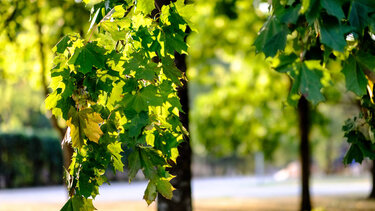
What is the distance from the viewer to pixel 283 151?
43500 mm

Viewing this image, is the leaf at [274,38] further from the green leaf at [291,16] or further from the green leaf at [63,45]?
the green leaf at [63,45]

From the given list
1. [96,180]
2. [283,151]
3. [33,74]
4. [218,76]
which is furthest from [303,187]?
[283,151]

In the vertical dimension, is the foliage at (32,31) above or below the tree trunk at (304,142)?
above

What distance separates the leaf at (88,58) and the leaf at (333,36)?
3.76 ft

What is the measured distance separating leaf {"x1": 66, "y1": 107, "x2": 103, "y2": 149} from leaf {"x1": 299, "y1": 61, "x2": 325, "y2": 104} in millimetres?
1075

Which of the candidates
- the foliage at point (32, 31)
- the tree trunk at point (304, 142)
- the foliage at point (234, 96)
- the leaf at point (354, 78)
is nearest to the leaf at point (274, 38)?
the leaf at point (354, 78)

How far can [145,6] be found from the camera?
2.69m

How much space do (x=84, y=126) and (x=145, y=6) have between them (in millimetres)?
744

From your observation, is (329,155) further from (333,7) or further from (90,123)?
(333,7)

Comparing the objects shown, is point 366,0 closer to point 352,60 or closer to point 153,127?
point 352,60

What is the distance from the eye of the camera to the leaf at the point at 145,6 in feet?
8.81

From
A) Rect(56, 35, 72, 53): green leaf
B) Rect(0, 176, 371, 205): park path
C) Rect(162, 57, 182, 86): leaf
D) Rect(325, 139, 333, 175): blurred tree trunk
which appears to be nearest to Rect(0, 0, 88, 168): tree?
Rect(0, 176, 371, 205): park path

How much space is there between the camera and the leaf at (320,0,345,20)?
1963 mm

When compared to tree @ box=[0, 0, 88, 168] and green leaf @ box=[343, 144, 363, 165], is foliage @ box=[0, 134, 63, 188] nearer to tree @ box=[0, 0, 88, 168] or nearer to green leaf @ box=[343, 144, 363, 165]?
tree @ box=[0, 0, 88, 168]
